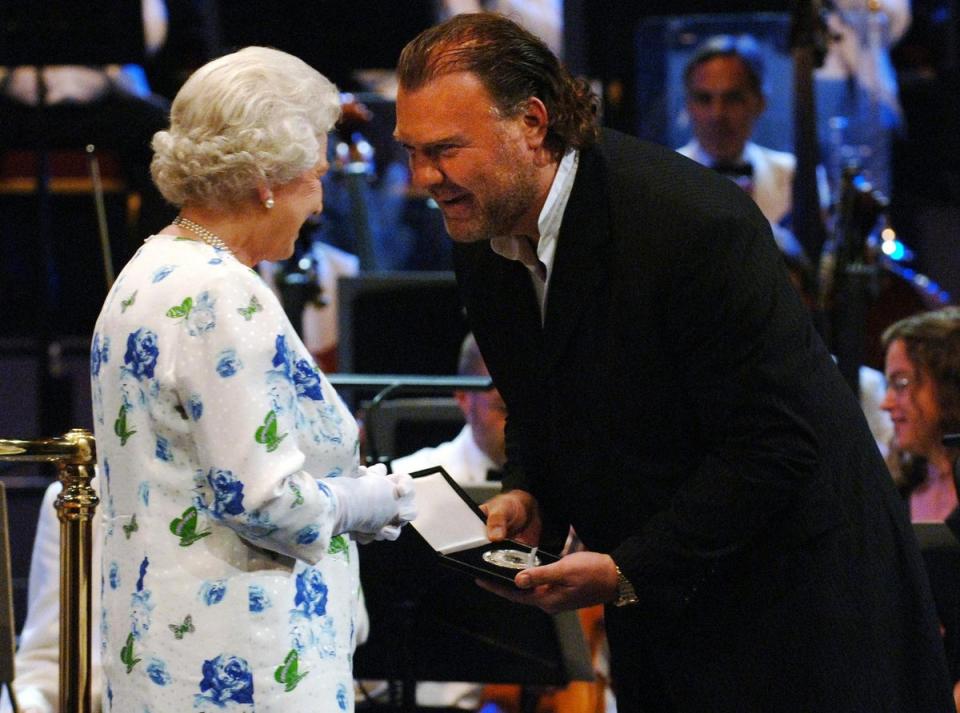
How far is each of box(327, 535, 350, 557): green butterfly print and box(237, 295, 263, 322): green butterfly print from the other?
0.36 m

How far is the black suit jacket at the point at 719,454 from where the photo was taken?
1.97 m

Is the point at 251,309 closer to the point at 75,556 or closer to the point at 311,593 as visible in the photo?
the point at 311,593

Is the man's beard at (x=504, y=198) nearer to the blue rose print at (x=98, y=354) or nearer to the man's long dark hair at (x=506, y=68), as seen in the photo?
the man's long dark hair at (x=506, y=68)

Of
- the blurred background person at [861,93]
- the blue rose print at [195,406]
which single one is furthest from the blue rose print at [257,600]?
the blurred background person at [861,93]

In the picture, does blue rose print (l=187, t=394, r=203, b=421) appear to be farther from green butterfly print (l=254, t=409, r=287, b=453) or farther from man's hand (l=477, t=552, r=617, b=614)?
man's hand (l=477, t=552, r=617, b=614)

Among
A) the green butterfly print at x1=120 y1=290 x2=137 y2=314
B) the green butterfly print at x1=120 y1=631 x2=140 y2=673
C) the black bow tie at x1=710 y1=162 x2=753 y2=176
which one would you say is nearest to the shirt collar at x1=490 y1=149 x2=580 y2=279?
the green butterfly print at x1=120 y1=290 x2=137 y2=314

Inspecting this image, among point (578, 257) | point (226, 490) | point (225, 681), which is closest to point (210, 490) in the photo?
point (226, 490)

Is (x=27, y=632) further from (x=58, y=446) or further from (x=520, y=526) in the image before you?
(x=520, y=526)

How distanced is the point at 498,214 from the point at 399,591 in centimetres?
124

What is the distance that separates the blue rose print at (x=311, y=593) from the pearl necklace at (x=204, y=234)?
0.46 meters

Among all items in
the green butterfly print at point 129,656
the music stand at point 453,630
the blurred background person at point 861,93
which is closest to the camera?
the green butterfly print at point 129,656

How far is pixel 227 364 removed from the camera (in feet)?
6.15

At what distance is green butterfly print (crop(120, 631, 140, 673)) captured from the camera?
1980 mm

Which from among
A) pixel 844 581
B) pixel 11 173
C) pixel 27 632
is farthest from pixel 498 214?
pixel 11 173
